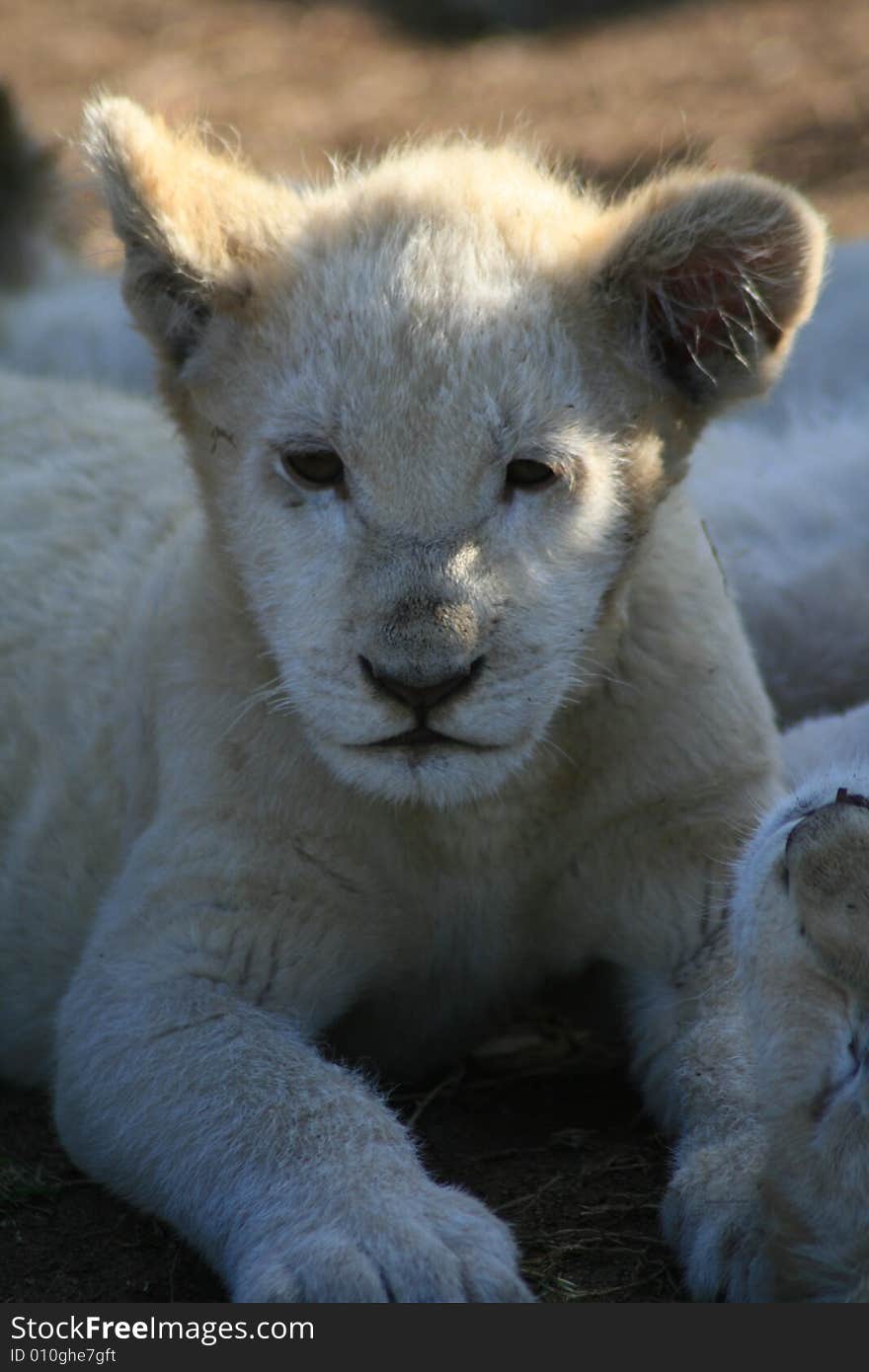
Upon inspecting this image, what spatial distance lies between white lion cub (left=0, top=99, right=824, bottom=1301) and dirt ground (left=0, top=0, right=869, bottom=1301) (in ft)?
0.48

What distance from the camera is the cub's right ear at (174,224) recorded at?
3922 millimetres

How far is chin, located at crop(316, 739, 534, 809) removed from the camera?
3.65 m

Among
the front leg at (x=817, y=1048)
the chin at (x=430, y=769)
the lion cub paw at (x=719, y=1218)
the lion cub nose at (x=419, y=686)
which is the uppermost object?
the lion cub nose at (x=419, y=686)

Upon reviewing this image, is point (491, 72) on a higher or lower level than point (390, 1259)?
higher

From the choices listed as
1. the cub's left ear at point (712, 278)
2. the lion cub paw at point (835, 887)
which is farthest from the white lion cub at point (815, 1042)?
the cub's left ear at point (712, 278)

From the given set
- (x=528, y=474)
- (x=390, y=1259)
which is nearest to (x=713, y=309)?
(x=528, y=474)

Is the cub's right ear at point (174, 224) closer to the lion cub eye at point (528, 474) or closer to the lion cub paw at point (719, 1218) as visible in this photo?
the lion cub eye at point (528, 474)

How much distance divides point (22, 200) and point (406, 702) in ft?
16.9

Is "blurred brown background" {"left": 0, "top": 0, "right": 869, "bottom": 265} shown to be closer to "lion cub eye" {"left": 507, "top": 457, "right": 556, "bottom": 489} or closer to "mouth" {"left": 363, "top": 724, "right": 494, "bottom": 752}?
"lion cub eye" {"left": 507, "top": 457, "right": 556, "bottom": 489}

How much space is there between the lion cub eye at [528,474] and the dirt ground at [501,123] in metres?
1.26

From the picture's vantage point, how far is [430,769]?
366cm

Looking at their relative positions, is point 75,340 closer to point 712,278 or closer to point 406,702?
point 712,278

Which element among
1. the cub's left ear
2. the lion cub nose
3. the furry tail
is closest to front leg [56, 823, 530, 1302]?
the lion cub nose

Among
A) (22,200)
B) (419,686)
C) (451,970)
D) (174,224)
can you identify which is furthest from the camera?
(22,200)
